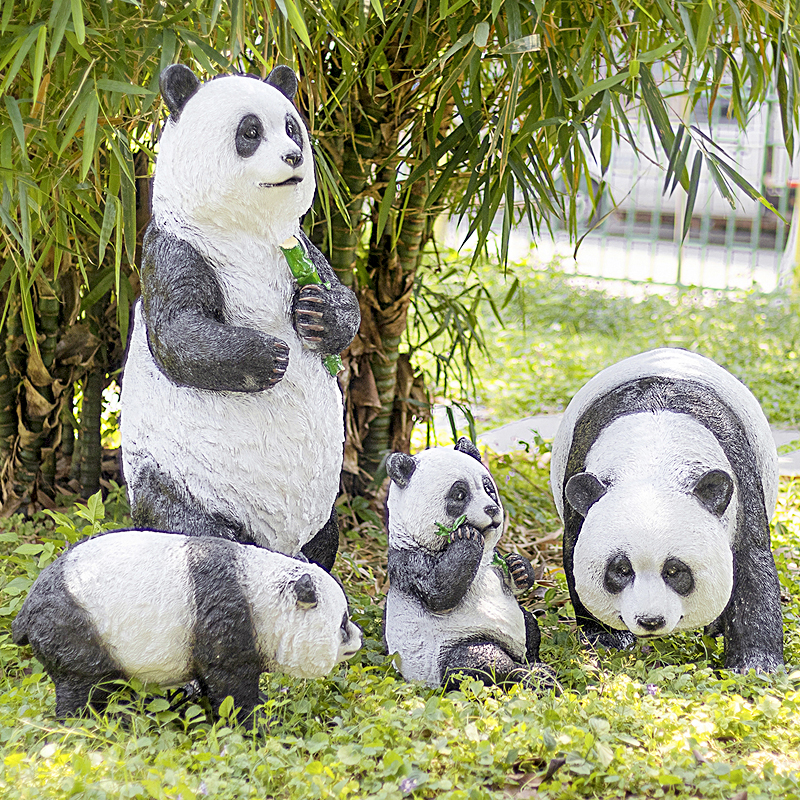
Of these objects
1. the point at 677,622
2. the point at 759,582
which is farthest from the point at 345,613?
the point at 759,582

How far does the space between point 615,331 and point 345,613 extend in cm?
547

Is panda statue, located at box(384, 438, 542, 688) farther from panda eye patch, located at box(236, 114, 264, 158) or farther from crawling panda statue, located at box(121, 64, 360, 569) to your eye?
panda eye patch, located at box(236, 114, 264, 158)

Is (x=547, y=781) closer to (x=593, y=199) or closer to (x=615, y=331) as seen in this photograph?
(x=593, y=199)

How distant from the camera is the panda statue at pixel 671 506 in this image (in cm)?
220

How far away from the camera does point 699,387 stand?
8.43ft

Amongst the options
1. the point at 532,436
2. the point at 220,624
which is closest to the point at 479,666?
the point at 220,624

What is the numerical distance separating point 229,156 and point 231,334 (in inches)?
15.0

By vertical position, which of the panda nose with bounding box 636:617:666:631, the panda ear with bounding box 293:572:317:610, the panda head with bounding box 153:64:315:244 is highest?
the panda head with bounding box 153:64:315:244

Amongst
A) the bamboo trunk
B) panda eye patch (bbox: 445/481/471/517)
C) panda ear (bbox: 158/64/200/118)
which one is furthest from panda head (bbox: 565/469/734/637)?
the bamboo trunk

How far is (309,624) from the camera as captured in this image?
2.01m

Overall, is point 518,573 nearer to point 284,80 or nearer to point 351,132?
point 284,80

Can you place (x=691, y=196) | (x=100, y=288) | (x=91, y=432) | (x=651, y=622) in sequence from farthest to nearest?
(x=91, y=432)
(x=100, y=288)
(x=691, y=196)
(x=651, y=622)

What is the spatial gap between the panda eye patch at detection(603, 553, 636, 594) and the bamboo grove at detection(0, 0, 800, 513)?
98 centimetres

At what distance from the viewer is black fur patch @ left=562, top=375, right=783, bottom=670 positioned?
8.12 ft
